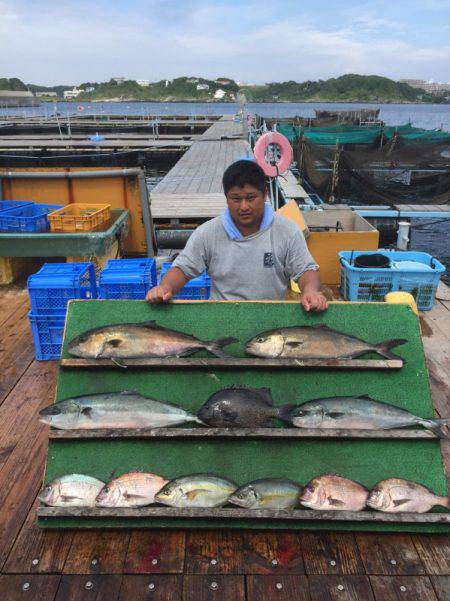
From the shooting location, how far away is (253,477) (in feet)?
8.97

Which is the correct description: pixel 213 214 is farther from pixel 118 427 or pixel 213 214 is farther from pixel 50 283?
pixel 118 427

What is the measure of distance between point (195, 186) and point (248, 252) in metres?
9.64

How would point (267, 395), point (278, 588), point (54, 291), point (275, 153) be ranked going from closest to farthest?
point (278, 588) → point (267, 395) → point (54, 291) → point (275, 153)

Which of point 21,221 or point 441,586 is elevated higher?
point 21,221

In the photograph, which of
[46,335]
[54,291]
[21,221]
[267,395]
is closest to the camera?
[267,395]

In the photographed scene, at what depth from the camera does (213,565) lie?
→ 2.44m

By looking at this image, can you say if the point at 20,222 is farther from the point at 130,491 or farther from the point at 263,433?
the point at 263,433

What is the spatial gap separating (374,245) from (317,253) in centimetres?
98

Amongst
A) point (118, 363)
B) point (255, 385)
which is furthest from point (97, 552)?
point (255, 385)

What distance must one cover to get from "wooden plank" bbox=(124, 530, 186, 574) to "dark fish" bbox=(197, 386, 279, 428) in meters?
0.71

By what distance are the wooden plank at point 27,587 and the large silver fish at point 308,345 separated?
5.91ft

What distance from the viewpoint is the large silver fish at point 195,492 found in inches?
102

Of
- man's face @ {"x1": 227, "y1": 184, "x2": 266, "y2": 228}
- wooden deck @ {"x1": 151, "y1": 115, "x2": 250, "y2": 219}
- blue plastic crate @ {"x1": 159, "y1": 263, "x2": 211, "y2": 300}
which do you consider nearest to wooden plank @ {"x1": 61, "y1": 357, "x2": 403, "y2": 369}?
man's face @ {"x1": 227, "y1": 184, "x2": 266, "y2": 228}

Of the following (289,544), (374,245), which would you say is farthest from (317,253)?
(289,544)
